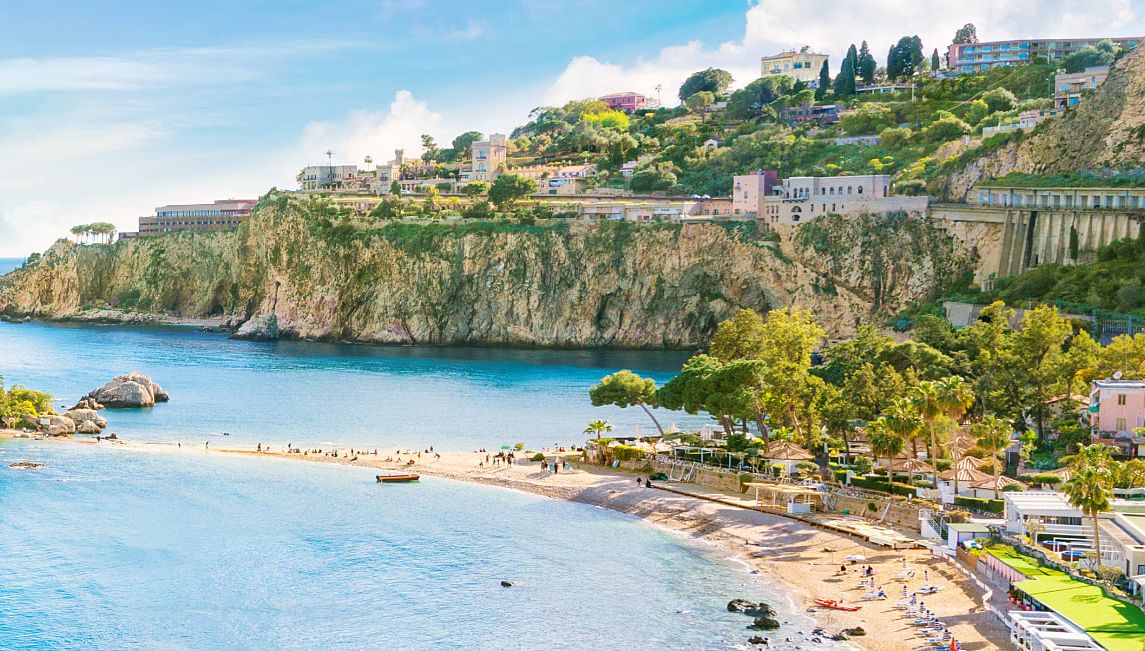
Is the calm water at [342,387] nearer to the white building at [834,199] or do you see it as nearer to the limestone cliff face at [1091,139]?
the white building at [834,199]

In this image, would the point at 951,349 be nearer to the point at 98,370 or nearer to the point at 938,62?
the point at 98,370

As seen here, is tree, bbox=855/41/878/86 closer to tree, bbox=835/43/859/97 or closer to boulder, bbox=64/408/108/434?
tree, bbox=835/43/859/97

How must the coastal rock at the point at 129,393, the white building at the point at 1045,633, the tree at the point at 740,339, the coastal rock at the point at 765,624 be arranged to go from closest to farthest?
the white building at the point at 1045,633 → the coastal rock at the point at 765,624 → the tree at the point at 740,339 → the coastal rock at the point at 129,393

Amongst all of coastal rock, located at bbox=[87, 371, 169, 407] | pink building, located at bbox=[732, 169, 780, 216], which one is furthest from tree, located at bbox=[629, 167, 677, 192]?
coastal rock, located at bbox=[87, 371, 169, 407]

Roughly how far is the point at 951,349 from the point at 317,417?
47.1 metres

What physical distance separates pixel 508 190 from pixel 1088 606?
12800 centimetres

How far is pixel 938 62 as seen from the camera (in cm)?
17825

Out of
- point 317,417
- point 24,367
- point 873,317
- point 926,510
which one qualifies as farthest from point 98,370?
point 926,510

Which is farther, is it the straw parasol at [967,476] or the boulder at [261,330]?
the boulder at [261,330]

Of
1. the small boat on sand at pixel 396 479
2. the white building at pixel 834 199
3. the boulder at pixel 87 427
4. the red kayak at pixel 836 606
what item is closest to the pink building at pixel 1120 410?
the red kayak at pixel 836 606

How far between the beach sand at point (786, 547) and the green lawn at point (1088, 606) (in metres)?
1.96

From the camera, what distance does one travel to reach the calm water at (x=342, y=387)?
85.8 meters

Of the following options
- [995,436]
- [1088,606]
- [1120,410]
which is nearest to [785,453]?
[995,436]

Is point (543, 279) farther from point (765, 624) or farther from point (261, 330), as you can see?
point (765, 624)
